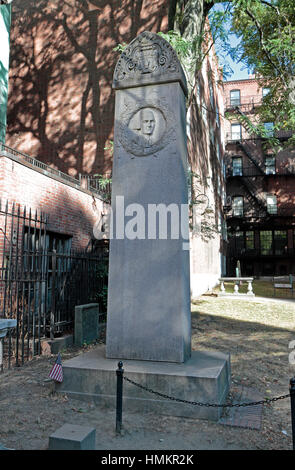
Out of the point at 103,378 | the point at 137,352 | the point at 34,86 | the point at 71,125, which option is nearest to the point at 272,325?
the point at 137,352

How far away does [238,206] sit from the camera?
38.1m

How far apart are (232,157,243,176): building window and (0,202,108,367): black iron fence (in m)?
30.6

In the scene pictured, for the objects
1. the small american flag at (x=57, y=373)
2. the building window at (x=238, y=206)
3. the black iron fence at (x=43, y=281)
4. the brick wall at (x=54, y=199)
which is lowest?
the small american flag at (x=57, y=373)

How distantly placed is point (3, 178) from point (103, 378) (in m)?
5.23

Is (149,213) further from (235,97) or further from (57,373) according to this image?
(235,97)

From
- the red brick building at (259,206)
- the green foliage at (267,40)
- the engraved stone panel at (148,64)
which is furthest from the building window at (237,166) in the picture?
the engraved stone panel at (148,64)

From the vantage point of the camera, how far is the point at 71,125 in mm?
17516

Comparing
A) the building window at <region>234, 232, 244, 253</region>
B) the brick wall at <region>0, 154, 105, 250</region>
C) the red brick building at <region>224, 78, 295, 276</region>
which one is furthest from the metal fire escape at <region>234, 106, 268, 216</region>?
the brick wall at <region>0, 154, 105, 250</region>

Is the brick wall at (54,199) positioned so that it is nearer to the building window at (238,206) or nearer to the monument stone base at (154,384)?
the monument stone base at (154,384)

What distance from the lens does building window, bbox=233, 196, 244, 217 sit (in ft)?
123

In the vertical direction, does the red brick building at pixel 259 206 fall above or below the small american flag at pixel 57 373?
above

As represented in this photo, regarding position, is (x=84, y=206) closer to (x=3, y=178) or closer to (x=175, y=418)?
(x=3, y=178)

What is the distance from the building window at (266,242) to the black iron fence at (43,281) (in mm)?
28261

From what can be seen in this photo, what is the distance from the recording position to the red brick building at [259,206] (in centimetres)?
3562
